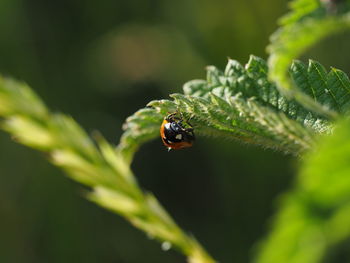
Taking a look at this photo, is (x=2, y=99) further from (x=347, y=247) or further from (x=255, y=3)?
(x=255, y=3)

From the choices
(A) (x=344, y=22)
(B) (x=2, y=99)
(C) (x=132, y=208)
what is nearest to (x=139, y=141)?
(C) (x=132, y=208)

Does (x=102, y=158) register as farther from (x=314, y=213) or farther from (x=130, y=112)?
(x=130, y=112)

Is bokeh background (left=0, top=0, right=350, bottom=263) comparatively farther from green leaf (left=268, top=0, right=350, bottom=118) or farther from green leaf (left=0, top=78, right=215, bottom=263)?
green leaf (left=268, top=0, right=350, bottom=118)

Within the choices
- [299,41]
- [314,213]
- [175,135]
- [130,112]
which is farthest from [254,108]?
[130,112]

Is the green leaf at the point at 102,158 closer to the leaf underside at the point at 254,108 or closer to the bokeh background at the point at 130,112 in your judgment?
the leaf underside at the point at 254,108

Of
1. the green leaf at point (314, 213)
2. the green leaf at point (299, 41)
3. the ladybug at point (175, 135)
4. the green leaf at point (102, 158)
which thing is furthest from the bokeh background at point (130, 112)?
the green leaf at point (314, 213)
